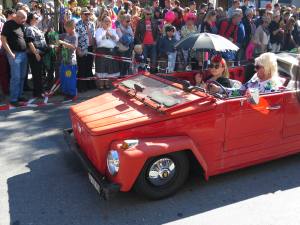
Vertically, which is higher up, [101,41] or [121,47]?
[101,41]

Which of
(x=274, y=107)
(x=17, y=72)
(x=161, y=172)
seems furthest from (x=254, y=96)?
(x=17, y=72)

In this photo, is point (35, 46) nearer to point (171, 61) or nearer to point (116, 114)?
point (171, 61)

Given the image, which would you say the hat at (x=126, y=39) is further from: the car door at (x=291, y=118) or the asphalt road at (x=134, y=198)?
the car door at (x=291, y=118)

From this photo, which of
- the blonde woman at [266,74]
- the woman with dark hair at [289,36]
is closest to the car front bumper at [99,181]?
the blonde woman at [266,74]

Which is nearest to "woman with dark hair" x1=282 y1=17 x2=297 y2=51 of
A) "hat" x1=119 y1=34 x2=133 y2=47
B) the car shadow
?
"hat" x1=119 y1=34 x2=133 y2=47

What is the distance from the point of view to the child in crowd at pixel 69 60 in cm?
814

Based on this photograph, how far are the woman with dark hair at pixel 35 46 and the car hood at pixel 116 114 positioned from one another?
344cm

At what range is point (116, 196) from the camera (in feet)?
Answer: 14.2

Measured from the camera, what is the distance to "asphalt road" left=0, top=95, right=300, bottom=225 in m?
3.92

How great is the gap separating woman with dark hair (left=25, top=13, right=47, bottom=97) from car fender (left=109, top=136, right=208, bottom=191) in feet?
15.4

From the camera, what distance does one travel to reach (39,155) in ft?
18.1

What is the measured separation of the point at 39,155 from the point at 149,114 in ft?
6.94

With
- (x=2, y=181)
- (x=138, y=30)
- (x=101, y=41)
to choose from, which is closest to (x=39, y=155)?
(x=2, y=181)

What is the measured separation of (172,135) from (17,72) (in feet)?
15.6
